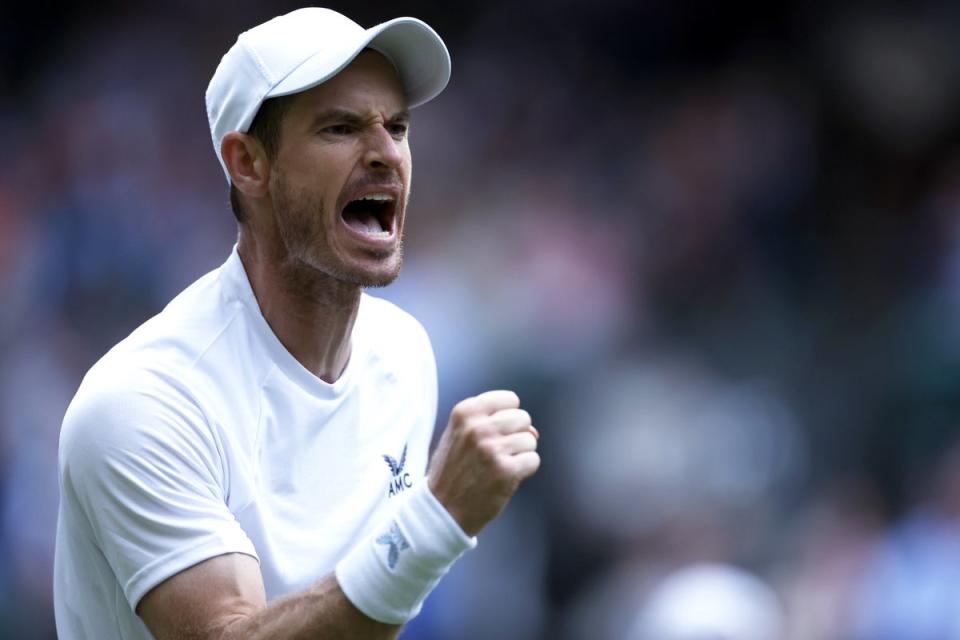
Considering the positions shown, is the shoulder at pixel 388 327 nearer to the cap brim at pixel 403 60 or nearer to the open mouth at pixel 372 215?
the open mouth at pixel 372 215

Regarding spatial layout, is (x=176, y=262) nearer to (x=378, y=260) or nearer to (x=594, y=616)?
(x=594, y=616)

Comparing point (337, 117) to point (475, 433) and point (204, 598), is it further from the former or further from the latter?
point (204, 598)

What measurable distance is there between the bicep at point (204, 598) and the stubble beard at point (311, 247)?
26.1 inches

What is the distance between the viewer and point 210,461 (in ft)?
9.21

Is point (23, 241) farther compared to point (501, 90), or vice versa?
point (501, 90)

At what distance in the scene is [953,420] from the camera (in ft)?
22.9

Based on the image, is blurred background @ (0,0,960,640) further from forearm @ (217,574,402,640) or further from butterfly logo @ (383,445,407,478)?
forearm @ (217,574,402,640)

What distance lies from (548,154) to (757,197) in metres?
1.23

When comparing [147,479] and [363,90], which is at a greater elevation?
[363,90]

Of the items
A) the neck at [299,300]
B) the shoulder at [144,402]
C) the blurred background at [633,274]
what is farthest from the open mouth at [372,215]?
the blurred background at [633,274]

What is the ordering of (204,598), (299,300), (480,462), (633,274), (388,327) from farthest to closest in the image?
(633,274) < (388,327) < (299,300) < (204,598) < (480,462)

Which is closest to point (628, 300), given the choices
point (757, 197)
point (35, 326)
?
point (757, 197)

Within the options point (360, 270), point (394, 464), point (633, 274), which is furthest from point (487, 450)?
point (633, 274)

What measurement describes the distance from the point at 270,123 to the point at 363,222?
0.95ft
